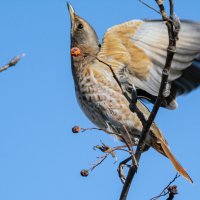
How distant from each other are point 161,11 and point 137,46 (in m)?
2.88

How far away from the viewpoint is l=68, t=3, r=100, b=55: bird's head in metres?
7.00

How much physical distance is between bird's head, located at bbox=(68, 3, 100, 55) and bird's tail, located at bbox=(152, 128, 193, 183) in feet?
5.43

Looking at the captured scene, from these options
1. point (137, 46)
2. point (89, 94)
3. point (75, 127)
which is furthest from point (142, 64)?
point (75, 127)

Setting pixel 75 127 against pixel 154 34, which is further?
pixel 154 34

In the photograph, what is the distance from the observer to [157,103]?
148 inches

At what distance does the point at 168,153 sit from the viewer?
551cm


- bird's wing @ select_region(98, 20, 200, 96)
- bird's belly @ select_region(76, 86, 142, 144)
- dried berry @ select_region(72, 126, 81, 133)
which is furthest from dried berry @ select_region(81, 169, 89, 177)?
bird's wing @ select_region(98, 20, 200, 96)

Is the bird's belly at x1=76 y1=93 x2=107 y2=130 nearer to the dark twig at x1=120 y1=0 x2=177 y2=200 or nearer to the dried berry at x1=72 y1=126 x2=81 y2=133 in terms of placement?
the dried berry at x1=72 y1=126 x2=81 y2=133

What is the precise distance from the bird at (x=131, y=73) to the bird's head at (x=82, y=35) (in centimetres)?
42

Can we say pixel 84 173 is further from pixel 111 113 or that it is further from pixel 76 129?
pixel 111 113

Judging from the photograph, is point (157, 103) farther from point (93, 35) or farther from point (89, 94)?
point (93, 35)

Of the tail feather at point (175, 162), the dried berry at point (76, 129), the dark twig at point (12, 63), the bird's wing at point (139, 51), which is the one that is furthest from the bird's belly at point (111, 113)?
the dark twig at point (12, 63)

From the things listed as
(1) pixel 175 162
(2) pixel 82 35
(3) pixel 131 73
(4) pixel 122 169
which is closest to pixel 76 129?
(4) pixel 122 169

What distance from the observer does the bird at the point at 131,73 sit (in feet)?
19.5
